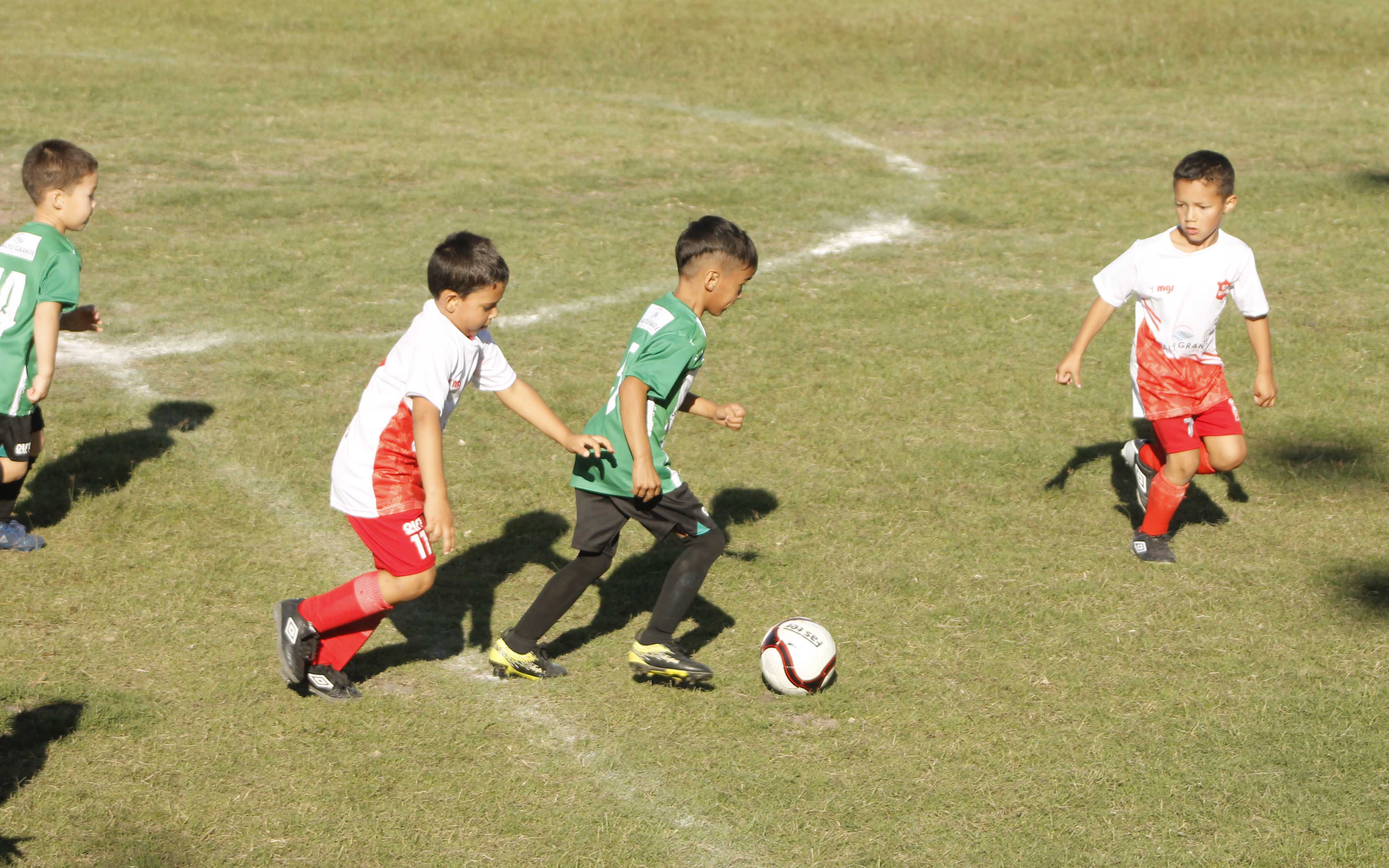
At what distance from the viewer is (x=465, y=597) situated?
5.79 meters

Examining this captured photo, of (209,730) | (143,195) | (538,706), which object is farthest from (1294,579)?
(143,195)

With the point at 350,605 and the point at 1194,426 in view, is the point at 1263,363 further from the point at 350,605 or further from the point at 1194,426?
the point at 350,605

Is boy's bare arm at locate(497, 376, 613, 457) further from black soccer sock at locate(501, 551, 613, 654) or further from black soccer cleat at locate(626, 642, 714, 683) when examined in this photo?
black soccer cleat at locate(626, 642, 714, 683)

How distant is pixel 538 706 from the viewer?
4.86 metres

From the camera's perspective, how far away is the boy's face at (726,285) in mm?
4895

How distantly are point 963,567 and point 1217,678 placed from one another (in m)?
1.28

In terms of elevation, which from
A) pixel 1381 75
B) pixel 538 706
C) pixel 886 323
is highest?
pixel 1381 75

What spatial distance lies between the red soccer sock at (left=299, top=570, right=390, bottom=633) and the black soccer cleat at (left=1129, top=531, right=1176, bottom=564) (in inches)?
139

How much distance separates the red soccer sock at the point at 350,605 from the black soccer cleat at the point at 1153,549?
3.52 metres

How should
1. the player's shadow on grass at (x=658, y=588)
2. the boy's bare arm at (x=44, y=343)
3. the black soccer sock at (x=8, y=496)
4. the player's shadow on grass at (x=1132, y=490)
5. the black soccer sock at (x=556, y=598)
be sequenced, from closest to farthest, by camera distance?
the black soccer sock at (x=556, y=598), the player's shadow on grass at (x=658, y=588), the boy's bare arm at (x=44, y=343), the black soccer sock at (x=8, y=496), the player's shadow on grass at (x=1132, y=490)

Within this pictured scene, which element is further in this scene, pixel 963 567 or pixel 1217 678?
pixel 963 567

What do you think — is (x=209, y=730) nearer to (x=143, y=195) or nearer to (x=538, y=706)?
(x=538, y=706)

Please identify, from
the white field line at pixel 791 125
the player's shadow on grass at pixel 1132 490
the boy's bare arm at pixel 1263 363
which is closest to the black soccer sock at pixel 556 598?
the player's shadow on grass at pixel 1132 490

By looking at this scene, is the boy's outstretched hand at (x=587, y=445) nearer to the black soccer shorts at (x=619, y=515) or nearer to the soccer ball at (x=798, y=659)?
the black soccer shorts at (x=619, y=515)
